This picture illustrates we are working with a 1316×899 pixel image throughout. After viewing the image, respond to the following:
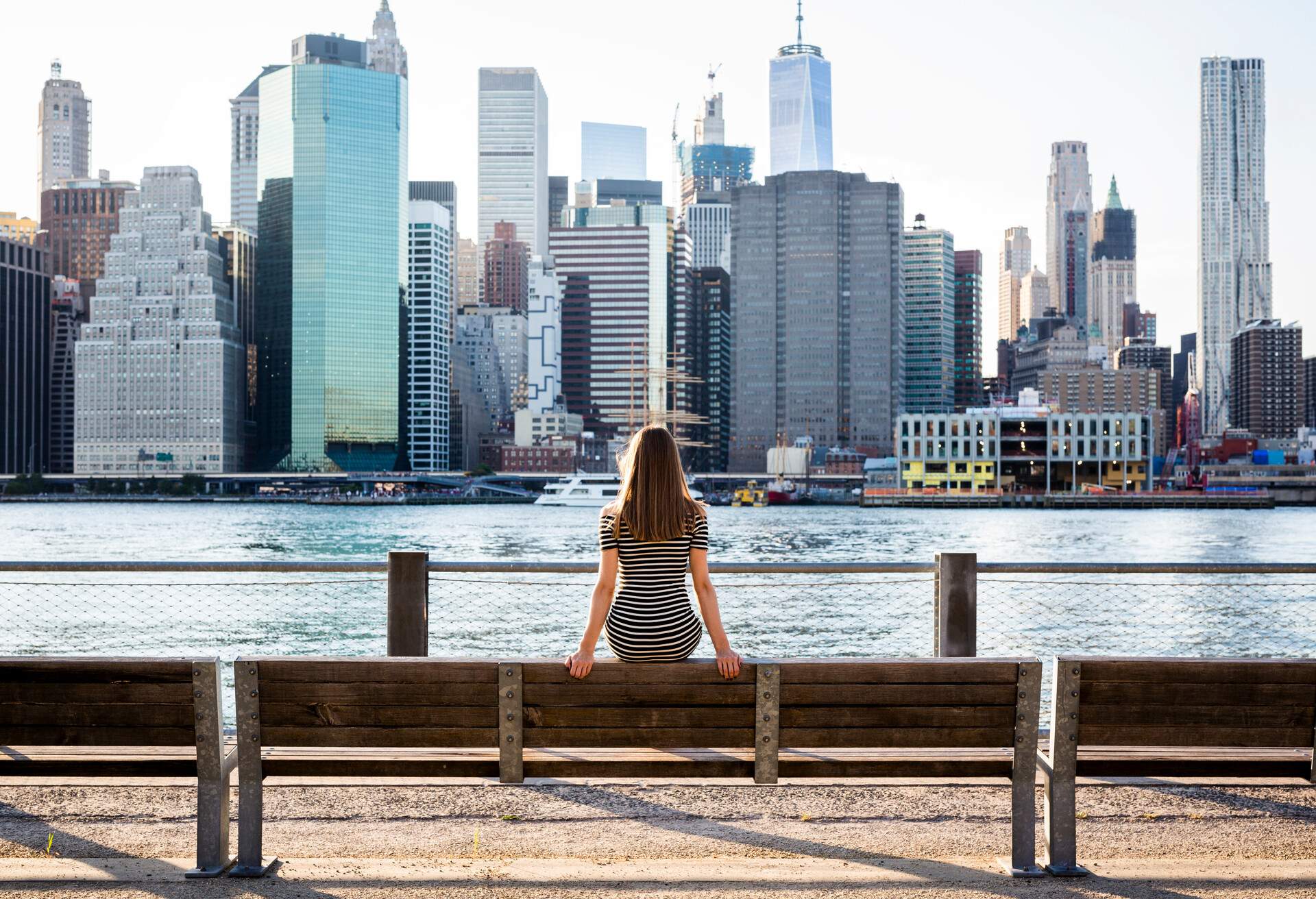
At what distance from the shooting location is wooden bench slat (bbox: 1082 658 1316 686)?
17.7ft

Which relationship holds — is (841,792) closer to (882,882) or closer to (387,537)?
(882,882)

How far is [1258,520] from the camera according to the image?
115 metres

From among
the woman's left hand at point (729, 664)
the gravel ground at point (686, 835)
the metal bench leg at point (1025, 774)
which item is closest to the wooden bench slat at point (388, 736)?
the gravel ground at point (686, 835)

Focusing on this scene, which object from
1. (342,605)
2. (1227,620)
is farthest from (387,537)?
(1227,620)

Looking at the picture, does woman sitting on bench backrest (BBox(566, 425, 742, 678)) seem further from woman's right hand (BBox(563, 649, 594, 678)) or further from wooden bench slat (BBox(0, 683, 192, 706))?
wooden bench slat (BBox(0, 683, 192, 706))

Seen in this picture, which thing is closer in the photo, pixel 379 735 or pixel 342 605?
pixel 379 735

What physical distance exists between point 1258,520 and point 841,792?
4740 inches

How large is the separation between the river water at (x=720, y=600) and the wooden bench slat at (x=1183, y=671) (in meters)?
2.86

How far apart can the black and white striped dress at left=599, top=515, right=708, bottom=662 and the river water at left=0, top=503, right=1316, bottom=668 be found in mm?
890

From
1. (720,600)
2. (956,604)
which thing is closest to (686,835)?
(956,604)

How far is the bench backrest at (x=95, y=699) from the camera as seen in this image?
17.2ft

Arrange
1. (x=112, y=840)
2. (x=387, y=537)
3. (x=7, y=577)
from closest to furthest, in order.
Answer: (x=112, y=840)
(x=7, y=577)
(x=387, y=537)

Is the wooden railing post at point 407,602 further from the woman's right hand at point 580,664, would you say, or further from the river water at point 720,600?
the woman's right hand at point 580,664

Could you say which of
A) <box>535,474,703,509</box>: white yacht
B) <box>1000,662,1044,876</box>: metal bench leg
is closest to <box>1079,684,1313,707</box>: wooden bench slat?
<box>1000,662,1044,876</box>: metal bench leg
